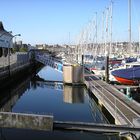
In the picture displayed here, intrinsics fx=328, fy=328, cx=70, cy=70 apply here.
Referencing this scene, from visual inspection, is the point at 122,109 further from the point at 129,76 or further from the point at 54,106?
the point at 129,76

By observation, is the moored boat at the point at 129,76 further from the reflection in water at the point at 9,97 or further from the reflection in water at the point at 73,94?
the reflection in water at the point at 9,97

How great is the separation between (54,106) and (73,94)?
5.91 m

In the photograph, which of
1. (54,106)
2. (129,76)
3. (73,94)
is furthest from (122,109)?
(73,94)

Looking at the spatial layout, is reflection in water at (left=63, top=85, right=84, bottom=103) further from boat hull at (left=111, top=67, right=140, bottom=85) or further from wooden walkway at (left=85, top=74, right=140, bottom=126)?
wooden walkway at (left=85, top=74, right=140, bottom=126)

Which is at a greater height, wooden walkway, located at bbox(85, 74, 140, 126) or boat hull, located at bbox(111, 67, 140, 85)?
boat hull, located at bbox(111, 67, 140, 85)

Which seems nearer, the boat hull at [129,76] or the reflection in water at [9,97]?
the reflection in water at [9,97]

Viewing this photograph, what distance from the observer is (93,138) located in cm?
1566

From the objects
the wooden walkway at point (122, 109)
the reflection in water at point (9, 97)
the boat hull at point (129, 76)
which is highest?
the boat hull at point (129, 76)

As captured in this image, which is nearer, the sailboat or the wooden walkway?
the wooden walkway

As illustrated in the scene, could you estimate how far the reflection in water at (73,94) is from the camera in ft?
96.0

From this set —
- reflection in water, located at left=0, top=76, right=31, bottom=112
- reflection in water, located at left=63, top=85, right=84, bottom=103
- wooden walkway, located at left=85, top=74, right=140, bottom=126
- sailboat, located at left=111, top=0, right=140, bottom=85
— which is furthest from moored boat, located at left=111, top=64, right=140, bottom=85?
reflection in water, located at left=0, top=76, right=31, bottom=112

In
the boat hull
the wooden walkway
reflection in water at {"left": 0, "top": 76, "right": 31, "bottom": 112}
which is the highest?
the boat hull

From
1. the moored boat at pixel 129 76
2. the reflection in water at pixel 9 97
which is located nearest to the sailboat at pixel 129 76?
the moored boat at pixel 129 76

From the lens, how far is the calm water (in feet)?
52.9
